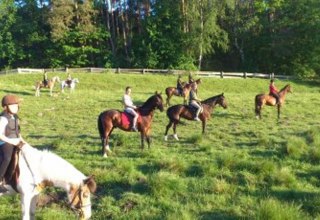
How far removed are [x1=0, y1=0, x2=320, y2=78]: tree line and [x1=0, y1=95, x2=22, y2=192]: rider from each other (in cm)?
4136

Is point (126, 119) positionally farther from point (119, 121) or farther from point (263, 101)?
point (263, 101)

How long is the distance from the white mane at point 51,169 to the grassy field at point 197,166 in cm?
122

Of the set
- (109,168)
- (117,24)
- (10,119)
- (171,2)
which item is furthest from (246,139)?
(117,24)

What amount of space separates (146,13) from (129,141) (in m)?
41.9

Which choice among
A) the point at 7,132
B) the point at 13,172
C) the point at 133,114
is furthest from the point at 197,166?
the point at 7,132

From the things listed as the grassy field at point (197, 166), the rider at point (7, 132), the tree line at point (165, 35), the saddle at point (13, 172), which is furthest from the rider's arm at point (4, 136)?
the tree line at point (165, 35)

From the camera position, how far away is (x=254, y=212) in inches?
318

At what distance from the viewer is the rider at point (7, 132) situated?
7.23m

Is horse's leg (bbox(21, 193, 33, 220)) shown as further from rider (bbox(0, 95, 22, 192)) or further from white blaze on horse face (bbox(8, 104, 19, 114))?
white blaze on horse face (bbox(8, 104, 19, 114))

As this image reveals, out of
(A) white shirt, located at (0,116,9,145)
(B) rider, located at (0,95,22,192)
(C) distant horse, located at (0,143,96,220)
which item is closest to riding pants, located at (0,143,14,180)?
(B) rider, located at (0,95,22,192)

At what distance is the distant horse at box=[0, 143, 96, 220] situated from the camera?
23.2 ft

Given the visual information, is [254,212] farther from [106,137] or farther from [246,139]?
[246,139]

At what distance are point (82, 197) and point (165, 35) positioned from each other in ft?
152

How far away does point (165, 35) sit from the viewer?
51969 millimetres
